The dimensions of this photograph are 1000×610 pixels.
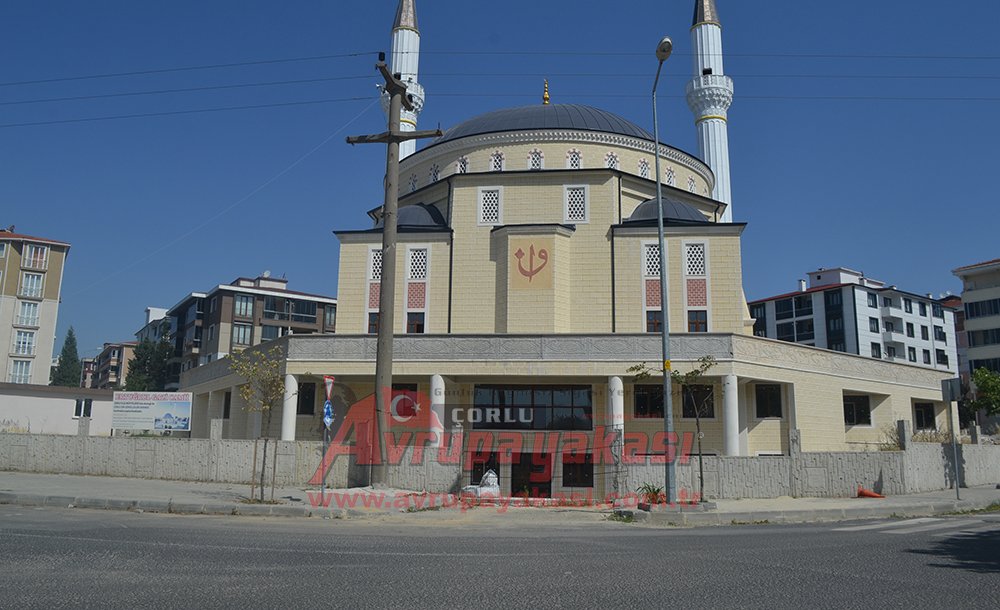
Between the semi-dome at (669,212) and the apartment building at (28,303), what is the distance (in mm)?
53790

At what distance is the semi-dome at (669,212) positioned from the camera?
98.8ft

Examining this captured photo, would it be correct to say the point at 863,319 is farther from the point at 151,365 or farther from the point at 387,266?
the point at 151,365

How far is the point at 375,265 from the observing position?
3011cm

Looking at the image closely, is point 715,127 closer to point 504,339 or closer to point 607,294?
point 607,294

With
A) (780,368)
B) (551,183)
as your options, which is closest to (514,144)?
(551,183)

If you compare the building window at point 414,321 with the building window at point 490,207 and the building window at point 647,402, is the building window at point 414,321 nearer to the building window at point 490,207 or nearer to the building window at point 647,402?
the building window at point 490,207

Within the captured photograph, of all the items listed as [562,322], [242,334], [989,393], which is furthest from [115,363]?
[989,393]

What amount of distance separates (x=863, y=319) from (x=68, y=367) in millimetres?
93923

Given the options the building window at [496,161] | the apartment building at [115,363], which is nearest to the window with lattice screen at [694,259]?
the building window at [496,161]

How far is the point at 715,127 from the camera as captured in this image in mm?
43406

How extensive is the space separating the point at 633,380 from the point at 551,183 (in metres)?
10.0

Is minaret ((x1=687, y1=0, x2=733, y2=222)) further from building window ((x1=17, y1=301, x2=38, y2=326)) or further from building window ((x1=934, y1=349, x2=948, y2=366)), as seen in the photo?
building window ((x1=17, y1=301, x2=38, y2=326))

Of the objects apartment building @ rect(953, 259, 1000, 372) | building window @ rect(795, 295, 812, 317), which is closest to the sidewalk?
apartment building @ rect(953, 259, 1000, 372)

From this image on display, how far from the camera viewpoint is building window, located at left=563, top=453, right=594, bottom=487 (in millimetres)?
22406
